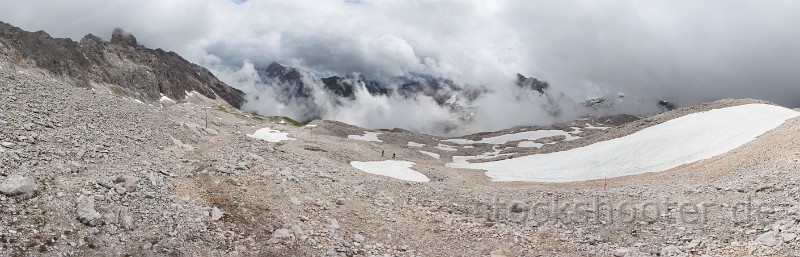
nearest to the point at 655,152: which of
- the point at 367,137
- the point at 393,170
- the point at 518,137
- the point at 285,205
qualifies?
the point at 393,170

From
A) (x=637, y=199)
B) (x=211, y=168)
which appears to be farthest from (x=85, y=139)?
(x=637, y=199)

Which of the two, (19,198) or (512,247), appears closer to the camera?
(19,198)

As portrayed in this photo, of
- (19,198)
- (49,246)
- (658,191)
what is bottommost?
(49,246)

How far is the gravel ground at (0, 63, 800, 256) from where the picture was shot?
16.6 m

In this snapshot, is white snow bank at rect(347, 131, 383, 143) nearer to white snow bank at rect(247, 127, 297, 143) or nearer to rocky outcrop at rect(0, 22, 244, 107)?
white snow bank at rect(247, 127, 297, 143)

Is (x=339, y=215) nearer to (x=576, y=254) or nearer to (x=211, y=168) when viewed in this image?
(x=211, y=168)

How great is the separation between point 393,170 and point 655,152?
90.2 ft

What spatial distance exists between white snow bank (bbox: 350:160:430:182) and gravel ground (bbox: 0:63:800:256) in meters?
10.4

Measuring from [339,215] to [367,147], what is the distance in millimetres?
45543

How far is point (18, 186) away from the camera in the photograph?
16.3 m

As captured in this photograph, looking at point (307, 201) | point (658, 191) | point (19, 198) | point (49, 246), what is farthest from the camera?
point (658, 191)

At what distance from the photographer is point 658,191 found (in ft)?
89.9

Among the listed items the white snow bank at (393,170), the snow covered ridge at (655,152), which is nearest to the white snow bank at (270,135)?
the white snow bank at (393,170)

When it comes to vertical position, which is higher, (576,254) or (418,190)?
(418,190)
